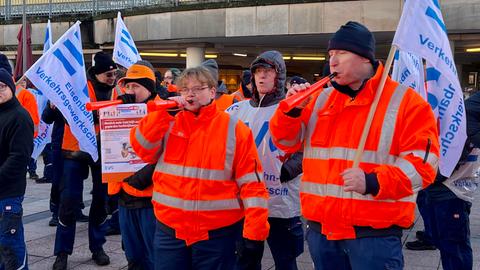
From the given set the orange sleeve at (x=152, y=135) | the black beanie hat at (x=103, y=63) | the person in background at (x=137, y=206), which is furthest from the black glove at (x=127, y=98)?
the black beanie hat at (x=103, y=63)

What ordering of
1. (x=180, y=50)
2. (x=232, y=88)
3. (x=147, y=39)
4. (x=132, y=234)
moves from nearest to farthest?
(x=132, y=234) → (x=147, y=39) → (x=180, y=50) → (x=232, y=88)

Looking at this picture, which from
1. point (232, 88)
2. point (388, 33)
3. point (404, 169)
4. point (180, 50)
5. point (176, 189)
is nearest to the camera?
point (404, 169)

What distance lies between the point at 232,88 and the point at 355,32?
807 inches

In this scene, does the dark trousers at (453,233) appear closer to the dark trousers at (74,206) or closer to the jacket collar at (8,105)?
the dark trousers at (74,206)

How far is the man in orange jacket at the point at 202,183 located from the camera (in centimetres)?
358

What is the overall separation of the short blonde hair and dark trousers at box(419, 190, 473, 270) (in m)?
2.44

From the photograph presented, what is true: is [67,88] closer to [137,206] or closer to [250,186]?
[137,206]

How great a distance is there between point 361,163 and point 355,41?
2.10 ft

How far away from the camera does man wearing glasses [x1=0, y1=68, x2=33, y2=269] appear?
15.1 feet

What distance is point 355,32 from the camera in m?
3.12

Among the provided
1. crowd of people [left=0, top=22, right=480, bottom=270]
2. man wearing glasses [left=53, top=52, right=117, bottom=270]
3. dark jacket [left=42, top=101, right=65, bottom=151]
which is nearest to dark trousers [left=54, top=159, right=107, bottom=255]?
man wearing glasses [left=53, top=52, right=117, bottom=270]

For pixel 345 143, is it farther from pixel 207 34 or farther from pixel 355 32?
pixel 207 34

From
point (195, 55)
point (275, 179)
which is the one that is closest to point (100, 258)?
point (275, 179)

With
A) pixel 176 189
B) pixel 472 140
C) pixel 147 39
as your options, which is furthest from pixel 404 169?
pixel 147 39
